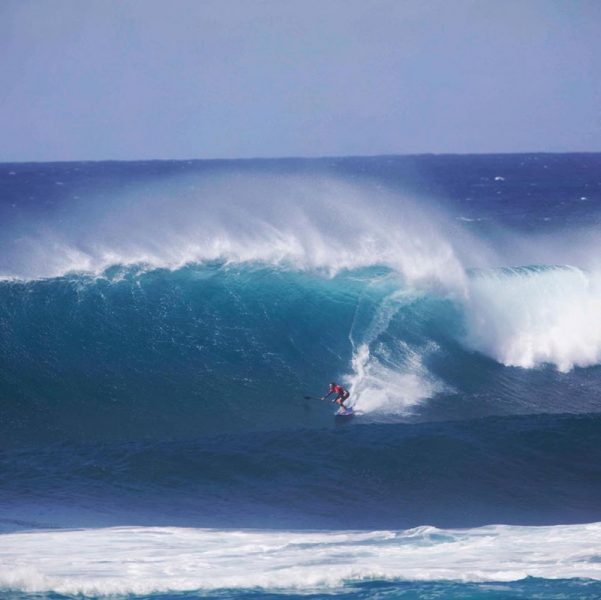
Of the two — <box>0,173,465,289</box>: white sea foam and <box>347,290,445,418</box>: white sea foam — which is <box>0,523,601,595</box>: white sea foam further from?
<box>0,173,465,289</box>: white sea foam

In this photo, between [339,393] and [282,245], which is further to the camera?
[282,245]

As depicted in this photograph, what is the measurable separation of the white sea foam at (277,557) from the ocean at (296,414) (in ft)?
0.12

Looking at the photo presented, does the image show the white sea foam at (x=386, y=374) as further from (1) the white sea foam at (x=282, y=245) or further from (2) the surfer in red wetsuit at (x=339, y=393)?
(1) the white sea foam at (x=282, y=245)

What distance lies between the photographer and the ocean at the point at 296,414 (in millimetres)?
10922

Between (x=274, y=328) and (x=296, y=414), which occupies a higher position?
(x=274, y=328)

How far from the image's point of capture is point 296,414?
54.7 feet

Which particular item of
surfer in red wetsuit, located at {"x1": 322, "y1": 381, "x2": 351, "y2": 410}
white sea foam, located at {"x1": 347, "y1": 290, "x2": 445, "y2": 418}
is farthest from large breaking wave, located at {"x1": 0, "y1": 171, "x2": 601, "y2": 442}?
surfer in red wetsuit, located at {"x1": 322, "y1": 381, "x2": 351, "y2": 410}

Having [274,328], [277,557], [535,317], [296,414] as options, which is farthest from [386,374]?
[277,557]

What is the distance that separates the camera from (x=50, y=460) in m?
14.7

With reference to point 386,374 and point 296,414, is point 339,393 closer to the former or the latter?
point 296,414

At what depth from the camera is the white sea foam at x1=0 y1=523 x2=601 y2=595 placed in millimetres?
10398

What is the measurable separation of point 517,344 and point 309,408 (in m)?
5.68

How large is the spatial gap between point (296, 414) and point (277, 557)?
18.7 feet

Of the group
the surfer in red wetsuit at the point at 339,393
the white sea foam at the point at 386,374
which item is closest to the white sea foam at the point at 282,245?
the white sea foam at the point at 386,374
